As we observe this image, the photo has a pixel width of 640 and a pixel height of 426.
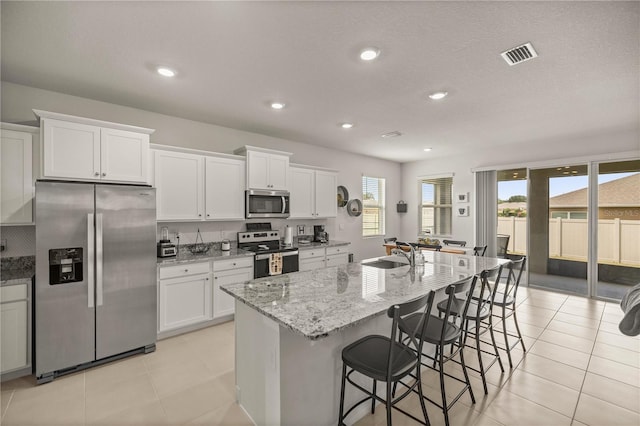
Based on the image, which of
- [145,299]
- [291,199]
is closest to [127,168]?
[145,299]

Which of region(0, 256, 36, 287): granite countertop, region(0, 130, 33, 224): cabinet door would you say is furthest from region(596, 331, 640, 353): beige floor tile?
region(0, 130, 33, 224): cabinet door

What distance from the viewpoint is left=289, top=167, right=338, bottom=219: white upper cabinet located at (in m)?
4.84

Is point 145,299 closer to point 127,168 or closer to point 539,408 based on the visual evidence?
point 127,168

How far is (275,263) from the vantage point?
4098 mm

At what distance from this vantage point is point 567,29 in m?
1.96

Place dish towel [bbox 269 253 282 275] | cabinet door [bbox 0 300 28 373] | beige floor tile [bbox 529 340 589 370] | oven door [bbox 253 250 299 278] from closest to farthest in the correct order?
1. cabinet door [bbox 0 300 28 373]
2. beige floor tile [bbox 529 340 589 370]
3. oven door [bbox 253 250 299 278]
4. dish towel [bbox 269 253 282 275]

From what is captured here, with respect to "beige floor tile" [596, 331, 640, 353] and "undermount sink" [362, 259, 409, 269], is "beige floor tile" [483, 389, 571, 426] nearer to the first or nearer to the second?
"undermount sink" [362, 259, 409, 269]

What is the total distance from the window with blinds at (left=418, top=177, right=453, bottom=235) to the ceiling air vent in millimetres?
4392

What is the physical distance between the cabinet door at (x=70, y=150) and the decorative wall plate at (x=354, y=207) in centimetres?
437

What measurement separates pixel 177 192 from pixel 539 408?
4.15 metres

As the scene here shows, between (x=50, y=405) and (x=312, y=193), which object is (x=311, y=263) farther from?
(x=50, y=405)

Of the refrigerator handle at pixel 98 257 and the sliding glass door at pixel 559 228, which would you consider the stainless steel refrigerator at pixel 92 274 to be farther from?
the sliding glass door at pixel 559 228

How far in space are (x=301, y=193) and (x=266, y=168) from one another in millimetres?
854

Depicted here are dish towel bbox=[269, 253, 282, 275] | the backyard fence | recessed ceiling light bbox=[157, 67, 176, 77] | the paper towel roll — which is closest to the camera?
recessed ceiling light bbox=[157, 67, 176, 77]
